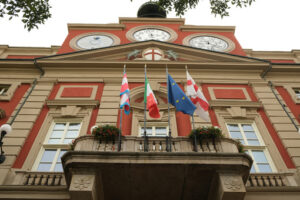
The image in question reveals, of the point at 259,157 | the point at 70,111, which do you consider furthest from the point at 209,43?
the point at 70,111

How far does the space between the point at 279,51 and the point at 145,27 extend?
9151 mm

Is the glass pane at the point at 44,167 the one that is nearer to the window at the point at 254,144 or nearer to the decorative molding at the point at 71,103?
the decorative molding at the point at 71,103

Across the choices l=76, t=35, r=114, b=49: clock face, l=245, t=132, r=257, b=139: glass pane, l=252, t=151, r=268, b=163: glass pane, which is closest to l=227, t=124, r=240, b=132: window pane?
l=245, t=132, r=257, b=139: glass pane

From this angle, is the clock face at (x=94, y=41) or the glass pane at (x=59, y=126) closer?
the glass pane at (x=59, y=126)

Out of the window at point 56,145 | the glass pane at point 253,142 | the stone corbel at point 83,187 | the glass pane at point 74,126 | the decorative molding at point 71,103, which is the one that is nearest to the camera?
the stone corbel at point 83,187

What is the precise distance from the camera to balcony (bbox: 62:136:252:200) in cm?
882

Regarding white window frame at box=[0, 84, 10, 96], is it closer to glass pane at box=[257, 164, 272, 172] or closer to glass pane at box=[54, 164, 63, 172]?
glass pane at box=[54, 164, 63, 172]

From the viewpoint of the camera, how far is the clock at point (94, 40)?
20000mm

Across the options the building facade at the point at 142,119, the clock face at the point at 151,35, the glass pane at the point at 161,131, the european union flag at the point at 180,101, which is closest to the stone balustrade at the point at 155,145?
the building facade at the point at 142,119

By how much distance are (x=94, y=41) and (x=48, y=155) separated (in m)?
10.3

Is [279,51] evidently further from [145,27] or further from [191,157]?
[191,157]

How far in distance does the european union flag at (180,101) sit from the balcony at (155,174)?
247 centimetres

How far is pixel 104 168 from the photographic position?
29.4ft

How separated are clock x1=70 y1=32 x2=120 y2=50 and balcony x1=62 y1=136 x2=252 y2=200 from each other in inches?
467
